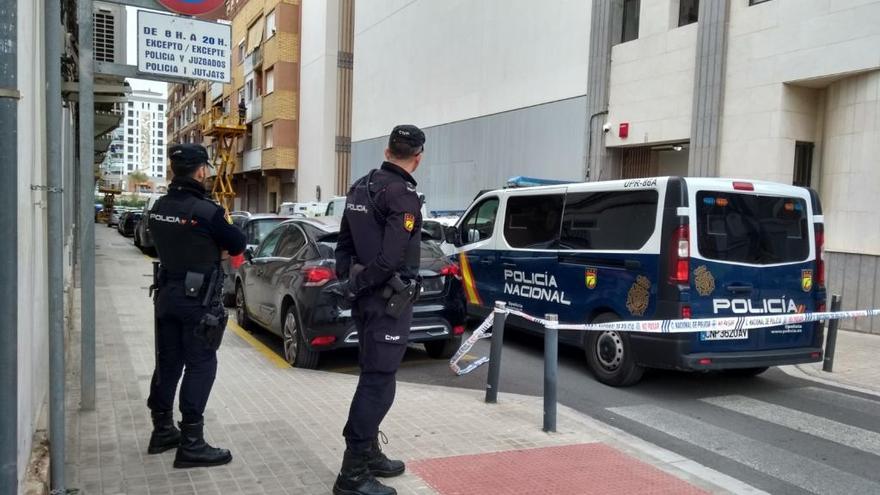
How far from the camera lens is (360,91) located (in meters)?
30.9

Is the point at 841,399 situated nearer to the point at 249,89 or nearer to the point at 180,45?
the point at 180,45

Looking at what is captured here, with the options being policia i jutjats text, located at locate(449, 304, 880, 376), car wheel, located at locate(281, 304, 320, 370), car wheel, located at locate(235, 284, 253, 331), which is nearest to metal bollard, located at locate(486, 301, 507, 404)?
policia i jutjats text, located at locate(449, 304, 880, 376)

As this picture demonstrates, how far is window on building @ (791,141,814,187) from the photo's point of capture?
12398 millimetres

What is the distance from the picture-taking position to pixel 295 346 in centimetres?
723

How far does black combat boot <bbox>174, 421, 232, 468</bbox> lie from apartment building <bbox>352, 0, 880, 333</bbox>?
10068 mm

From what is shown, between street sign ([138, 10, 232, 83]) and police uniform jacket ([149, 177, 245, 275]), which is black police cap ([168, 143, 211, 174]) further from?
street sign ([138, 10, 232, 83])

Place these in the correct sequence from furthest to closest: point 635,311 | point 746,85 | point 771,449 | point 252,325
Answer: point 746,85
point 252,325
point 635,311
point 771,449

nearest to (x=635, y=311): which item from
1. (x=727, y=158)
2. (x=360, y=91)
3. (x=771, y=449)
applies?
(x=771, y=449)

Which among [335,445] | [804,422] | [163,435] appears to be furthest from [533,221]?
[163,435]

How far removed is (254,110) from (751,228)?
3774cm

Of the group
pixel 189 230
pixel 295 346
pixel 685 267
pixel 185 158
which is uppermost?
pixel 185 158

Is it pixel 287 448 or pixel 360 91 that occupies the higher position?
pixel 360 91

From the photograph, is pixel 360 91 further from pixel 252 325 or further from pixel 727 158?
pixel 252 325

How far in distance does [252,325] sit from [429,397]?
4.43m
